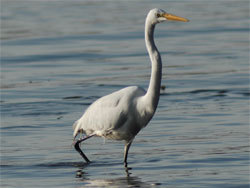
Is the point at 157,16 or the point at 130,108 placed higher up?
the point at 157,16

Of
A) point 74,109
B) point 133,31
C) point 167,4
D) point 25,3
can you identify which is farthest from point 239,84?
point 25,3

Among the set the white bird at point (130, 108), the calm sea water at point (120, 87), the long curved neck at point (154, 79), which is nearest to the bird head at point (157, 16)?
the white bird at point (130, 108)

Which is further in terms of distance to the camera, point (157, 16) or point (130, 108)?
point (130, 108)

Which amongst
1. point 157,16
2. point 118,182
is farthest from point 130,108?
point 157,16

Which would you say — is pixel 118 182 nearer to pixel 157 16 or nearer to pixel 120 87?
pixel 157 16

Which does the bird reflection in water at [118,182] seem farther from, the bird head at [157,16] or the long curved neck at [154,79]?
the bird head at [157,16]

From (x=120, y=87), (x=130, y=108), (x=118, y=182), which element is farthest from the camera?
(x=120, y=87)

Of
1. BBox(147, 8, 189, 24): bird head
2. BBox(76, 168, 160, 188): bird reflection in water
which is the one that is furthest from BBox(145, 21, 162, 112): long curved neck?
BBox(76, 168, 160, 188): bird reflection in water

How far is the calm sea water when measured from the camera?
9578mm

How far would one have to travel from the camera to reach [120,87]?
16438mm

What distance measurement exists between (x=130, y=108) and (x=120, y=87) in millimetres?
6948

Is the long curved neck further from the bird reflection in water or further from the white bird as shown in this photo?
the bird reflection in water

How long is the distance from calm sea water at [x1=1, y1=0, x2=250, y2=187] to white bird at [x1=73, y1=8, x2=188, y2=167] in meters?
0.52

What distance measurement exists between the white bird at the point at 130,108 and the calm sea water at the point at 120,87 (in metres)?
0.52
